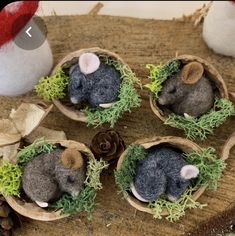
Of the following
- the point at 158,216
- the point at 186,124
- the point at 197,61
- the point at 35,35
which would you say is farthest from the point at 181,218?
the point at 35,35

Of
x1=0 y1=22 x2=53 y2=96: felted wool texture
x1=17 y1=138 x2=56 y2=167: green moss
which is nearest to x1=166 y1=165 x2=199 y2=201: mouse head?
x1=17 y1=138 x2=56 y2=167: green moss

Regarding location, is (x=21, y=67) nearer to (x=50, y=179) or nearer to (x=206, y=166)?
(x=50, y=179)

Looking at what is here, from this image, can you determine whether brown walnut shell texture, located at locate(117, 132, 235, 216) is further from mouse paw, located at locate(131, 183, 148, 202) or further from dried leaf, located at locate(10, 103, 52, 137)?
dried leaf, located at locate(10, 103, 52, 137)

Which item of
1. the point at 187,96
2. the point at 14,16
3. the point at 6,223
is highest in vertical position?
the point at 14,16

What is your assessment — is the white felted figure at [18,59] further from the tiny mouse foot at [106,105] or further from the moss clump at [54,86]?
the tiny mouse foot at [106,105]

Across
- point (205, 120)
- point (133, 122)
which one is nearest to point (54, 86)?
point (133, 122)

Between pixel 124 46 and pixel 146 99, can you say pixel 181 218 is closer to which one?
pixel 146 99

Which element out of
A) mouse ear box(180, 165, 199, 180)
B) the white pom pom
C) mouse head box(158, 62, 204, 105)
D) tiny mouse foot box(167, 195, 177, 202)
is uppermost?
the white pom pom
